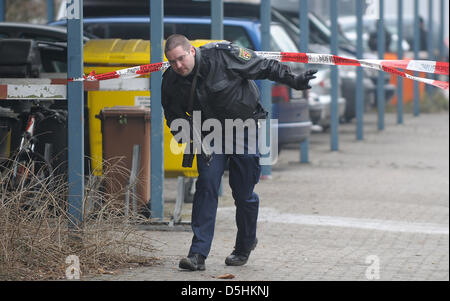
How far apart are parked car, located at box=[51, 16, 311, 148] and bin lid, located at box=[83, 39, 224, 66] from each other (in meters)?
2.85

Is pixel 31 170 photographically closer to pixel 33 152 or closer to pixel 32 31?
pixel 33 152

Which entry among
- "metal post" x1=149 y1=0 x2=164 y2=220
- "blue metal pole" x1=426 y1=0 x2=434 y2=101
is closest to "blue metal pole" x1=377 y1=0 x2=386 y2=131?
"blue metal pole" x1=426 y1=0 x2=434 y2=101

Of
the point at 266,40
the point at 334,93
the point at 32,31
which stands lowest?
the point at 334,93

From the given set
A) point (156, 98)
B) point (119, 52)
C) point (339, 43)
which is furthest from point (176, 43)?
point (339, 43)

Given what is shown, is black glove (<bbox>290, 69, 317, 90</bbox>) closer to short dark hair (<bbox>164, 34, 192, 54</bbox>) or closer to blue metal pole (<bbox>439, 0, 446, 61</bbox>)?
short dark hair (<bbox>164, 34, 192, 54</bbox>)

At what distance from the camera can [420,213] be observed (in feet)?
33.1

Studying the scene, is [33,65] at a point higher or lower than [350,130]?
higher

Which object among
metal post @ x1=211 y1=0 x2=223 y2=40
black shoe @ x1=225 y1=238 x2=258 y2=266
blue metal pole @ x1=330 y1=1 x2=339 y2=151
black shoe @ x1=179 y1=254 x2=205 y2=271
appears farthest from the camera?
blue metal pole @ x1=330 y1=1 x2=339 y2=151

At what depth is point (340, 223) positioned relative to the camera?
934 cm

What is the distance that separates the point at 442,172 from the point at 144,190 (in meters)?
5.62

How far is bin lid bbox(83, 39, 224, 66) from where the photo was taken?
9.22m

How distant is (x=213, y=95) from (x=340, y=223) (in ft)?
10.4
